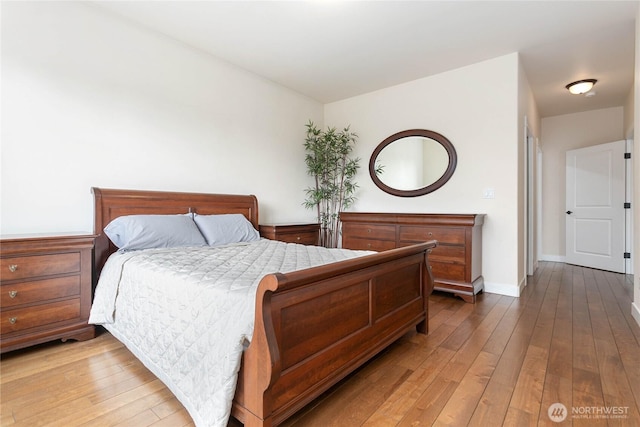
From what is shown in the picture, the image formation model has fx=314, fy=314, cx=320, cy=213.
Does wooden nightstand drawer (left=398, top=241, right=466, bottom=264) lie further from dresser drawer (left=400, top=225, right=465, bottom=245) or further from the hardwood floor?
the hardwood floor

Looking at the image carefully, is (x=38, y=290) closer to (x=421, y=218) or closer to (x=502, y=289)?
(x=421, y=218)

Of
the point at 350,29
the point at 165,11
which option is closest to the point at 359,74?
the point at 350,29

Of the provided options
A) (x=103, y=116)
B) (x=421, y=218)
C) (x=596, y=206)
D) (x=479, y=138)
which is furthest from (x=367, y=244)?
(x=596, y=206)

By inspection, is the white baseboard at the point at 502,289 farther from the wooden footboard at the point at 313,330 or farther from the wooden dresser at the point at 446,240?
the wooden footboard at the point at 313,330

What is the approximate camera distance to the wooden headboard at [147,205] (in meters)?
2.58

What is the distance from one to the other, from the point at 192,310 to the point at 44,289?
1.44 metres

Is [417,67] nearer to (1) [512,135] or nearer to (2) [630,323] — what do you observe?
(1) [512,135]

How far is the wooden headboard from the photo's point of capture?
2.58 metres

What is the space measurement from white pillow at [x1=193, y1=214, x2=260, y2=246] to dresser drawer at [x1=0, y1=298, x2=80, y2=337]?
3.52 ft

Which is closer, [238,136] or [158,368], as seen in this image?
[158,368]

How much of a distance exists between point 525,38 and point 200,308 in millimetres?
3774

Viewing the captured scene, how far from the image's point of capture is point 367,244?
4016 millimetres

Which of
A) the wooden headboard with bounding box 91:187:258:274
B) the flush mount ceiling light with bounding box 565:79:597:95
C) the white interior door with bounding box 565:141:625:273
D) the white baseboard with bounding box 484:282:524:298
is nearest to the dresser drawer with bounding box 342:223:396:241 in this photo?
the white baseboard with bounding box 484:282:524:298

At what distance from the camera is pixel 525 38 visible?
10.2ft
